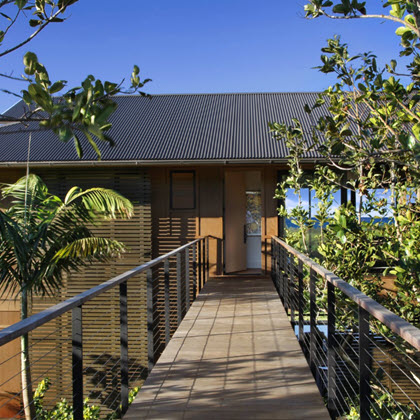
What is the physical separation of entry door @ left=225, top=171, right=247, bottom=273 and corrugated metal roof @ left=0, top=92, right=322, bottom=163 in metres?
0.95

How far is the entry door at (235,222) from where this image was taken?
12.4 metres

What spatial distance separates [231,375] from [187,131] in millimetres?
9663

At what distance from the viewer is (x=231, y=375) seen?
4.71m

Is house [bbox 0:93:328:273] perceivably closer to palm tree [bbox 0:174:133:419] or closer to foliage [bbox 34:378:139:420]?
palm tree [bbox 0:174:133:419]

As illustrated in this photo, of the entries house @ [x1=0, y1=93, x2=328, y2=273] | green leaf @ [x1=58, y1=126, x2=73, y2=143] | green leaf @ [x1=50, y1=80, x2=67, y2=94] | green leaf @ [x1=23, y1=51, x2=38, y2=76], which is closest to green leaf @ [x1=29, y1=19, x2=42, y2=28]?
green leaf @ [x1=23, y1=51, x2=38, y2=76]

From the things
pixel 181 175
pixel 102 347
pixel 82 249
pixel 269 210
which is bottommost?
pixel 102 347

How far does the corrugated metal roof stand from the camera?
1206 cm

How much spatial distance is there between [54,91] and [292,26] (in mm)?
11746

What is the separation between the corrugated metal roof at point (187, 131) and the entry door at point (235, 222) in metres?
0.95

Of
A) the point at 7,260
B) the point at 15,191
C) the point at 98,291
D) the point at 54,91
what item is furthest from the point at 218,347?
the point at 15,191

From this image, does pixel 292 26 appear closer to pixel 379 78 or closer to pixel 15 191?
pixel 15 191

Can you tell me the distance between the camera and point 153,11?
12.1 metres

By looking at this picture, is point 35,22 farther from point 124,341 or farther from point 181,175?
point 181,175

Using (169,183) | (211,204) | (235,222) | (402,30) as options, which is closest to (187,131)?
(169,183)
